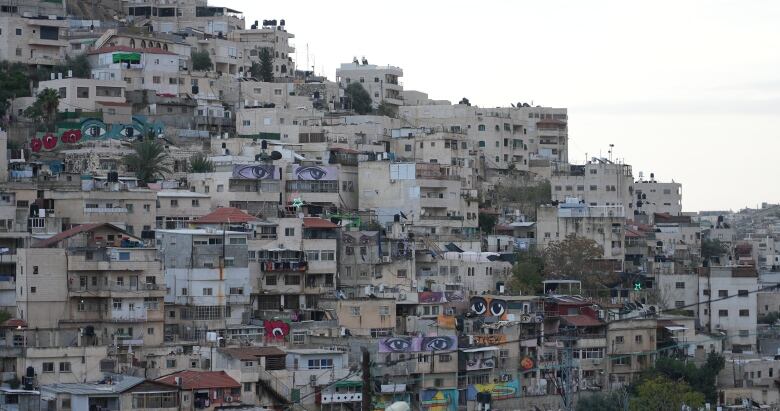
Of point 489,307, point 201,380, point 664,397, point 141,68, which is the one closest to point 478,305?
point 489,307

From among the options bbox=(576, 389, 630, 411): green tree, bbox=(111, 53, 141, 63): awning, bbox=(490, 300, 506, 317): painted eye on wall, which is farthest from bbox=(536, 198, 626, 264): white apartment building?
bbox=(576, 389, 630, 411): green tree

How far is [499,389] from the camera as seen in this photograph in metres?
58.6

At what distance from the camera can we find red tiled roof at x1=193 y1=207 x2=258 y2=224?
6306 cm

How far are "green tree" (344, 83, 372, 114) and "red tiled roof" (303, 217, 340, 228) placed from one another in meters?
29.5

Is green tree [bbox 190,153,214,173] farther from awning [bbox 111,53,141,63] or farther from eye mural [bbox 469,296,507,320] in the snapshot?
eye mural [bbox 469,296,507,320]

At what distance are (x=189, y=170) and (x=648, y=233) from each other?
18.8m

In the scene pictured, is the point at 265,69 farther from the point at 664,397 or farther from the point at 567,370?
the point at 664,397

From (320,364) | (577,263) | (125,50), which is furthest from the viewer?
(125,50)

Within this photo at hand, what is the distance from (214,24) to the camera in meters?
97.4

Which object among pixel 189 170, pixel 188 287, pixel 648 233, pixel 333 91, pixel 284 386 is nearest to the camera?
pixel 284 386

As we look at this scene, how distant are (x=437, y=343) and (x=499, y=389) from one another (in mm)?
2719

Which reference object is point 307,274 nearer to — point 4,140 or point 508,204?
point 4,140

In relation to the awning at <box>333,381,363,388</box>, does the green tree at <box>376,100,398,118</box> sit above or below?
above

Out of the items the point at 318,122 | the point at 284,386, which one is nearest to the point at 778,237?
the point at 318,122
